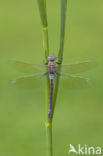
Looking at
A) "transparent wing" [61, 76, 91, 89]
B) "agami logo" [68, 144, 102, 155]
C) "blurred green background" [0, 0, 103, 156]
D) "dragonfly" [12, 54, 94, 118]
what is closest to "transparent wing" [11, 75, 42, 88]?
"dragonfly" [12, 54, 94, 118]

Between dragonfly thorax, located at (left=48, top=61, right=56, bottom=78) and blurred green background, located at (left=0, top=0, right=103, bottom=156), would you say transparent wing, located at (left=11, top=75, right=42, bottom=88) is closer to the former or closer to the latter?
dragonfly thorax, located at (left=48, top=61, right=56, bottom=78)

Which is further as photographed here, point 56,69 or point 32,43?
point 32,43

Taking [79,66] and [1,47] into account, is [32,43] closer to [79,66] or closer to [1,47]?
[1,47]

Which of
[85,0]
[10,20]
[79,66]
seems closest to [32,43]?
[10,20]

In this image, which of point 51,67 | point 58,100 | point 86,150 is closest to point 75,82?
point 51,67

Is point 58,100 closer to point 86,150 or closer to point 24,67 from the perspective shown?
point 86,150

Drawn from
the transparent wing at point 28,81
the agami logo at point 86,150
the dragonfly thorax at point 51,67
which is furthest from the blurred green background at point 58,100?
the dragonfly thorax at point 51,67
